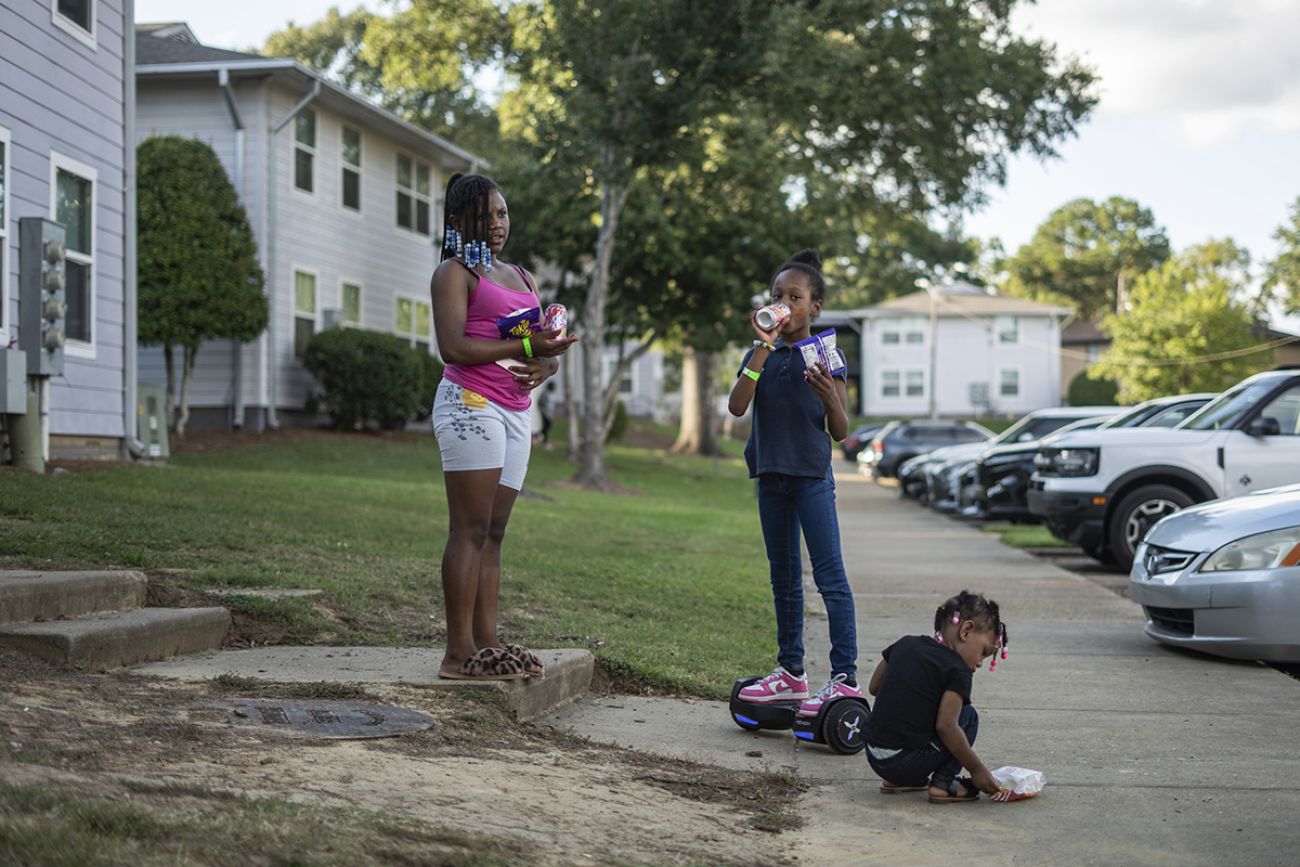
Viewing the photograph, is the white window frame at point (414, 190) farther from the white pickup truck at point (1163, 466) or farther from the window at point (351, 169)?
the white pickup truck at point (1163, 466)

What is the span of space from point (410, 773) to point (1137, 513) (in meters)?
10.6

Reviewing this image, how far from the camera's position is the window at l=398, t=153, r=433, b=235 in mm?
30609

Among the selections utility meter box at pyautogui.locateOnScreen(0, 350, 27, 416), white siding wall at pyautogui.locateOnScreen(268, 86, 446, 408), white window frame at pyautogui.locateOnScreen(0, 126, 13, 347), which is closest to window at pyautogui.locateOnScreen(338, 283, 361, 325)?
white siding wall at pyautogui.locateOnScreen(268, 86, 446, 408)

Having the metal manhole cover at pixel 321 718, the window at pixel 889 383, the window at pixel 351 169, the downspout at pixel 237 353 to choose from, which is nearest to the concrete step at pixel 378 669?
the metal manhole cover at pixel 321 718

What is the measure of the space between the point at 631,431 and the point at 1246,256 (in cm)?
5975

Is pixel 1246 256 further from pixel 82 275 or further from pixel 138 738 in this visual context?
pixel 138 738

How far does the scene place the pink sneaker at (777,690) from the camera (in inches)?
231

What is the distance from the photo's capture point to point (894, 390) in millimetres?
77375

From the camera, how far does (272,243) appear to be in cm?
2464

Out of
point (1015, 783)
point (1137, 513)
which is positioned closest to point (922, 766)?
point (1015, 783)

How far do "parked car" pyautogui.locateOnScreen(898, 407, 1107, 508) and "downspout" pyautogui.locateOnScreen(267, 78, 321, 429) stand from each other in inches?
452

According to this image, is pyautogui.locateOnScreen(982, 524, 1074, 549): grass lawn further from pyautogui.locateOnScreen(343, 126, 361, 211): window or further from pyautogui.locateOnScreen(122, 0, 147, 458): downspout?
pyautogui.locateOnScreen(343, 126, 361, 211): window

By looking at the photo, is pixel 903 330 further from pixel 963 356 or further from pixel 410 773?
pixel 410 773

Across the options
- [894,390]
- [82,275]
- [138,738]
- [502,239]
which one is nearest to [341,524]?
[82,275]
